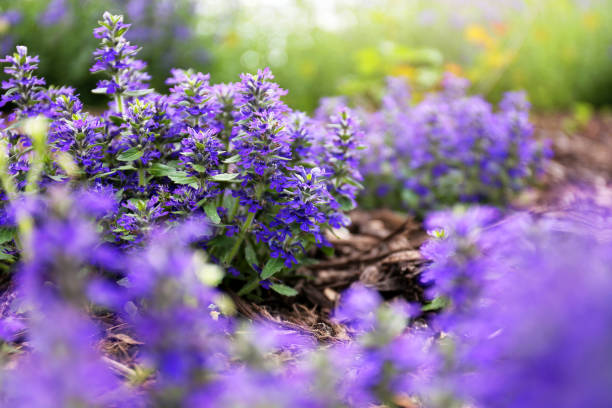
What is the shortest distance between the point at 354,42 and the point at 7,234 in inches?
252

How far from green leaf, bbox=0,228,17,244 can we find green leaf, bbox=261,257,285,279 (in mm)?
916

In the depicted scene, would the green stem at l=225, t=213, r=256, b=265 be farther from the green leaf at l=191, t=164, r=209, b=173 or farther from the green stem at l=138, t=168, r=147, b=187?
the green stem at l=138, t=168, r=147, b=187

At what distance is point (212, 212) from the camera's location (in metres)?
1.87

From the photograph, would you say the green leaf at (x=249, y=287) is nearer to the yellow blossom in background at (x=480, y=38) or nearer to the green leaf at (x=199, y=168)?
the green leaf at (x=199, y=168)

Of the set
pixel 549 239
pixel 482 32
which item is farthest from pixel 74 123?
pixel 482 32

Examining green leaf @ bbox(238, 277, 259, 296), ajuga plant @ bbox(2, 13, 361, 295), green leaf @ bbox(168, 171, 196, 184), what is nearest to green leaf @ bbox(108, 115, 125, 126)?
ajuga plant @ bbox(2, 13, 361, 295)

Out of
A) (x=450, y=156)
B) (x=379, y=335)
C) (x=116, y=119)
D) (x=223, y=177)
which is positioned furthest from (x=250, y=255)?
(x=450, y=156)

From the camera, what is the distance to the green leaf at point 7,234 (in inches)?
72.2

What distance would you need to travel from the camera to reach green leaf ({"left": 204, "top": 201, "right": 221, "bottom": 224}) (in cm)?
183

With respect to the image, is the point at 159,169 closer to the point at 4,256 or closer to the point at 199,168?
the point at 199,168

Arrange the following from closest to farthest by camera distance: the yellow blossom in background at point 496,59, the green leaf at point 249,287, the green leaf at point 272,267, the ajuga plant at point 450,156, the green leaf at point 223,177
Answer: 1. the green leaf at point 223,177
2. the green leaf at point 272,267
3. the green leaf at point 249,287
4. the ajuga plant at point 450,156
5. the yellow blossom in background at point 496,59

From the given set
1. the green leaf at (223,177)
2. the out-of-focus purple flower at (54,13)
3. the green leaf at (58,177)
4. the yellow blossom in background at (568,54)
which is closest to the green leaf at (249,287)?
the green leaf at (223,177)

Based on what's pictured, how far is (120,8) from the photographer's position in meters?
4.95

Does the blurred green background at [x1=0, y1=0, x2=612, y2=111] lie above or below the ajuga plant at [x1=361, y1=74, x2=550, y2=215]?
above
